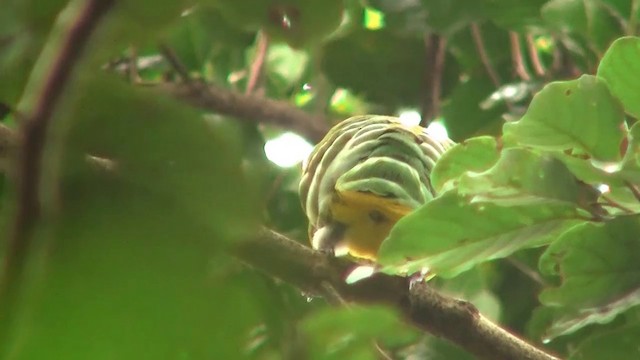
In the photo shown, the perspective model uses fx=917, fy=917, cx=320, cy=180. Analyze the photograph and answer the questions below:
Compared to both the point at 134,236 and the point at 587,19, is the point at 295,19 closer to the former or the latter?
the point at 134,236

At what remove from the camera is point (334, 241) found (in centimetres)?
69

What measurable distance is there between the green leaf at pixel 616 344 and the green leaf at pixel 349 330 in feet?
1.69

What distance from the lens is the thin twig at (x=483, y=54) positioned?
1219 mm

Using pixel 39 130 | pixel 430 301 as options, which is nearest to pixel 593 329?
pixel 430 301

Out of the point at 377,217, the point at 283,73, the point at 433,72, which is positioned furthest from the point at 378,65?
the point at 377,217

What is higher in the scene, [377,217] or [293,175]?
[377,217]

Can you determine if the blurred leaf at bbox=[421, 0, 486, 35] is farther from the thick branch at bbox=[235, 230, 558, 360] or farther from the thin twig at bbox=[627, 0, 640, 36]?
the thick branch at bbox=[235, 230, 558, 360]

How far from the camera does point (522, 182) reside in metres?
0.60

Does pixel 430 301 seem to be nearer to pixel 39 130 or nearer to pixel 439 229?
pixel 439 229

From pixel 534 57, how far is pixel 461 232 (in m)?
0.66

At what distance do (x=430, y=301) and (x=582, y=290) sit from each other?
0.46ft

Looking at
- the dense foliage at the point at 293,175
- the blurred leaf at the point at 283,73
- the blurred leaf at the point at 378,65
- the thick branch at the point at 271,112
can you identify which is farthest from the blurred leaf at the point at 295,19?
the blurred leaf at the point at 283,73

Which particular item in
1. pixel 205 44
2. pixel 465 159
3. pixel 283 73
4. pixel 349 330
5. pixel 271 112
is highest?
pixel 349 330

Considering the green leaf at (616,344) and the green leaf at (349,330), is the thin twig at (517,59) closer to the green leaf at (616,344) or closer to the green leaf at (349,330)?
the green leaf at (616,344)
